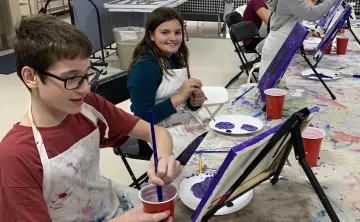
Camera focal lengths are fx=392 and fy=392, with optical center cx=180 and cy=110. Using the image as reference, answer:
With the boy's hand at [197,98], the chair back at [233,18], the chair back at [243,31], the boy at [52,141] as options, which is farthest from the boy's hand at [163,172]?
the chair back at [233,18]

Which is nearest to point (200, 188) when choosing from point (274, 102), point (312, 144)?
point (312, 144)

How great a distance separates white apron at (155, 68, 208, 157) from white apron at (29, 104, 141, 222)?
23.8 inches

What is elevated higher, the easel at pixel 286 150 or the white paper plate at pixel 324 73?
the easel at pixel 286 150

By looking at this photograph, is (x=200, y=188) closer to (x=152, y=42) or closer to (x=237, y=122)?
(x=237, y=122)

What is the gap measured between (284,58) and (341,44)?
1.28 m

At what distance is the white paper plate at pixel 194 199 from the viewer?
111 cm

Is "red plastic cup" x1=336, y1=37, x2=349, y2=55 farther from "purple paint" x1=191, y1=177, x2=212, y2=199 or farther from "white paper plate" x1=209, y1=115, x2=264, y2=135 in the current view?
"purple paint" x1=191, y1=177, x2=212, y2=199

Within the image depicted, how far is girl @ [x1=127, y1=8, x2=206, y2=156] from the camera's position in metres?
1.86

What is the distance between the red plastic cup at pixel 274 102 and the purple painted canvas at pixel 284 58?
2.4 inches

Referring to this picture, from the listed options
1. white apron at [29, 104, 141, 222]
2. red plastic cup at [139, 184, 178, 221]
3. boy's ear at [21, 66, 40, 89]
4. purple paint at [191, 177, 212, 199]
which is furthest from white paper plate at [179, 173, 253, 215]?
boy's ear at [21, 66, 40, 89]

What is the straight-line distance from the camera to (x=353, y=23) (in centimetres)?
376

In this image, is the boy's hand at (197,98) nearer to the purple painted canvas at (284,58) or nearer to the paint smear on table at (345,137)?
the purple painted canvas at (284,58)

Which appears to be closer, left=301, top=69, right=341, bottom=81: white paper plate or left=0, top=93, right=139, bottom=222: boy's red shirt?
left=0, top=93, right=139, bottom=222: boy's red shirt

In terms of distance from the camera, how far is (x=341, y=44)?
272 cm
